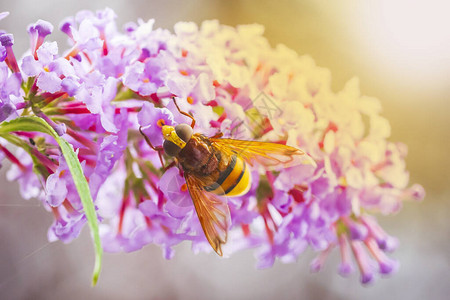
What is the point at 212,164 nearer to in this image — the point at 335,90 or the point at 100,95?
the point at 100,95

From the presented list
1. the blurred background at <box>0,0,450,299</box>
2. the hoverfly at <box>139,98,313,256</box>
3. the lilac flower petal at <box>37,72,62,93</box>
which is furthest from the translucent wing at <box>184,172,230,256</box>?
the blurred background at <box>0,0,450,299</box>

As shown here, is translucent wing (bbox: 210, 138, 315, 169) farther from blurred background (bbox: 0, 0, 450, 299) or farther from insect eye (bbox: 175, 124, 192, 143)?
blurred background (bbox: 0, 0, 450, 299)

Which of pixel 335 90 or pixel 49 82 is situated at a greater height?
pixel 49 82

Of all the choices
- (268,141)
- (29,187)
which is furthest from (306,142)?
(29,187)

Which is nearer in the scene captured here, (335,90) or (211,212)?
(211,212)

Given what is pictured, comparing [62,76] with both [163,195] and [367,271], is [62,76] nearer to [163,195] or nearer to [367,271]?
[163,195]

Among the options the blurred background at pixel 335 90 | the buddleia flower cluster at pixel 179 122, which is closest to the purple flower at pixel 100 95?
the buddleia flower cluster at pixel 179 122

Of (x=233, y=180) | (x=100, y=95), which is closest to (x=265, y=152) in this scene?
(x=233, y=180)
